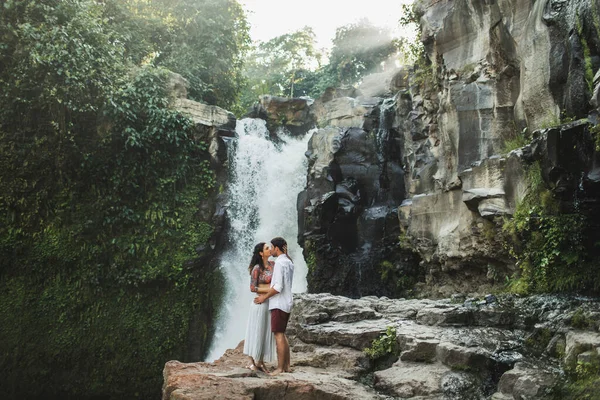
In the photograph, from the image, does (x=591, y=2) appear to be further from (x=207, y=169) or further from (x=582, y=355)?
(x=207, y=169)

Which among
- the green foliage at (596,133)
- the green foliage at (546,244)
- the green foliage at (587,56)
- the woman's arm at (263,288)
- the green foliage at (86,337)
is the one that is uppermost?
the green foliage at (587,56)

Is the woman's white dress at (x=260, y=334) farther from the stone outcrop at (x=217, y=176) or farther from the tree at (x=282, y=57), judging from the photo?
the tree at (x=282, y=57)

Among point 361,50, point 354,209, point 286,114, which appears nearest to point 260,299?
point 354,209

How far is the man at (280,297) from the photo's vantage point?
19.8ft

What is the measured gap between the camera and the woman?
6180 mm

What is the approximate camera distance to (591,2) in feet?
26.2

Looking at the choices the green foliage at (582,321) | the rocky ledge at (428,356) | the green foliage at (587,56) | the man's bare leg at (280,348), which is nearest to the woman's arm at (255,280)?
the man's bare leg at (280,348)

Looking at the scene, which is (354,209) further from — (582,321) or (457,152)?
(582,321)

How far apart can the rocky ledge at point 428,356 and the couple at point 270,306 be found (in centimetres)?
26

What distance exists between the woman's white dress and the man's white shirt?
0.61 ft

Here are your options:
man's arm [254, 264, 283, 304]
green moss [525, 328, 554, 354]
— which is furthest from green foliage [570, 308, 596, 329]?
man's arm [254, 264, 283, 304]

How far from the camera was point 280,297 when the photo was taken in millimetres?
6055

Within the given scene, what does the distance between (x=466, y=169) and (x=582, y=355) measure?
6343 mm

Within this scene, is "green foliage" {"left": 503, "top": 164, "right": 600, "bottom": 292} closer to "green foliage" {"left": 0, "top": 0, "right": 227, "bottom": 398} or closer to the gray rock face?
the gray rock face
